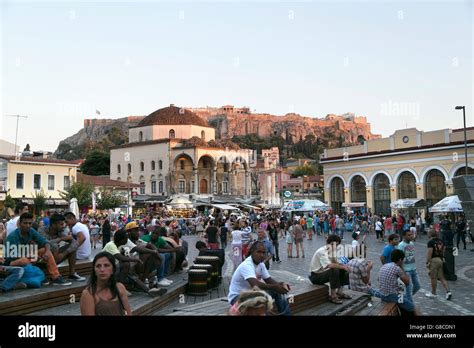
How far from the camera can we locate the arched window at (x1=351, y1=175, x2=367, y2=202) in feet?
157

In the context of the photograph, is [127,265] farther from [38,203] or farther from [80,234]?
[38,203]

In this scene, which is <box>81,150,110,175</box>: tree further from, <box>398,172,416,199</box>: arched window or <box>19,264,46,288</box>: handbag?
<box>19,264,46,288</box>: handbag

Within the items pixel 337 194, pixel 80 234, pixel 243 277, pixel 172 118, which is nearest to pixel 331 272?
pixel 243 277

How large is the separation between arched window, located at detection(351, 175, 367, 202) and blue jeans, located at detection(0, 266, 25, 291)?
1680 inches

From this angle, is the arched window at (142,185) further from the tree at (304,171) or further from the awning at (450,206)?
the tree at (304,171)

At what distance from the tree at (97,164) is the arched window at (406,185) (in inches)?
2398

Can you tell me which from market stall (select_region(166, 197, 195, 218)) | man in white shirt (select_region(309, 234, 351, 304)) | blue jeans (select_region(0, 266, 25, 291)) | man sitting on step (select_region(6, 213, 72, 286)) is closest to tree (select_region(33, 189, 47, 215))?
market stall (select_region(166, 197, 195, 218))

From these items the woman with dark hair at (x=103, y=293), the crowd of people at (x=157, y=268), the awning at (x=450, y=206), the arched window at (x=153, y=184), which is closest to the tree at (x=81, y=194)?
the arched window at (x=153, y=184)

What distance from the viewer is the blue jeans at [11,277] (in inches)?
288

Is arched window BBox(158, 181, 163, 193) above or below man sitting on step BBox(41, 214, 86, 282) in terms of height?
above

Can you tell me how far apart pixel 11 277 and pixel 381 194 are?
136 ft

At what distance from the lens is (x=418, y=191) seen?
138ft
